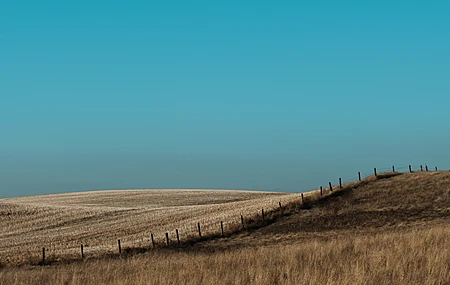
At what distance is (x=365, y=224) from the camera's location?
146ft

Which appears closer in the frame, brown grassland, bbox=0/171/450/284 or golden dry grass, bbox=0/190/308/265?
brown grassland, bbox=0/171/450/284

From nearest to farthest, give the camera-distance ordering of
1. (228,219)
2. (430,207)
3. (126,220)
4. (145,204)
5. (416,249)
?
(416,249), (430,207), (228,219), (126,220), (145,204)

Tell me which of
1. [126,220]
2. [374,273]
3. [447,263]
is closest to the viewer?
[374,273]

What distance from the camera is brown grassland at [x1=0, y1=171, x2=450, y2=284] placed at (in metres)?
10.2

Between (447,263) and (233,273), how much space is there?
3.78m

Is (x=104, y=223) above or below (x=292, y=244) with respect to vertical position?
above

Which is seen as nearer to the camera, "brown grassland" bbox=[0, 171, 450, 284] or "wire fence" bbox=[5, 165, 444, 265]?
"brown grassland" bbox=[0, 171, 450, 284]

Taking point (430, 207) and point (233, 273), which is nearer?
point (233, 273)

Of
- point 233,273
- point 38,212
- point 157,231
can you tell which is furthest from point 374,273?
point 38,212

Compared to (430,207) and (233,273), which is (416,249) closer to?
(233,273)

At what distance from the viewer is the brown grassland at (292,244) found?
10.2 meters

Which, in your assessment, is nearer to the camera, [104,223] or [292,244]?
[292,244]

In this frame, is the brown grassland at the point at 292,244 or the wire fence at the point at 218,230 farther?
the wire fence at the point at 218,230

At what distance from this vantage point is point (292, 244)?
2950cm
